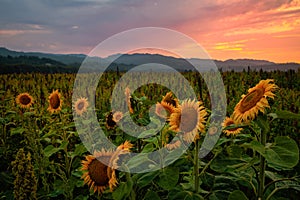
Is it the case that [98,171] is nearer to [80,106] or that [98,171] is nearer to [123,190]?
[123,190]

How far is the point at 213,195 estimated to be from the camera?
1.77m

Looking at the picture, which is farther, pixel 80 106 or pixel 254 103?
pixel 80 106

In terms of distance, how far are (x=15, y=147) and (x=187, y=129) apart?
3.09 m

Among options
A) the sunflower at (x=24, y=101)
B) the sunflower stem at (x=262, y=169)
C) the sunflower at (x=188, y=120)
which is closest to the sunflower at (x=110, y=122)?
the sunflower at (x=188, y=120)

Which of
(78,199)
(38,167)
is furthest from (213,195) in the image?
(38,167)

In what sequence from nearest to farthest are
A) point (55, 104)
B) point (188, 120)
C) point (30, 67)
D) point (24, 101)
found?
point (188, 120) → point (55, 104) → point (24, 101) → point (30, 67)

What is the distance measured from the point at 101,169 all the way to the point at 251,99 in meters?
0.88

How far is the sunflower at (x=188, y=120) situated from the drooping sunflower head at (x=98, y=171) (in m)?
0.39

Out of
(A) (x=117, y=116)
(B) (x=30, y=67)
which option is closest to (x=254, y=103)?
(A) (x=117, y=116)

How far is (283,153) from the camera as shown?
156 centimetres

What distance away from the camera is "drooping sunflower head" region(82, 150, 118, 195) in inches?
73.6

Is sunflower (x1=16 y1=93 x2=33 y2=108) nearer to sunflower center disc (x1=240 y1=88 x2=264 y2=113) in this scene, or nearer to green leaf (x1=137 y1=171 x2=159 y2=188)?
green leaf (x1=137 y1=171 x2=159 y2=188)

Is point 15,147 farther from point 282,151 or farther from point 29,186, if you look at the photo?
point 282,151

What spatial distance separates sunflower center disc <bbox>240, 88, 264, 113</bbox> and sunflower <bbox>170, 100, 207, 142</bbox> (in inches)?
7.8
